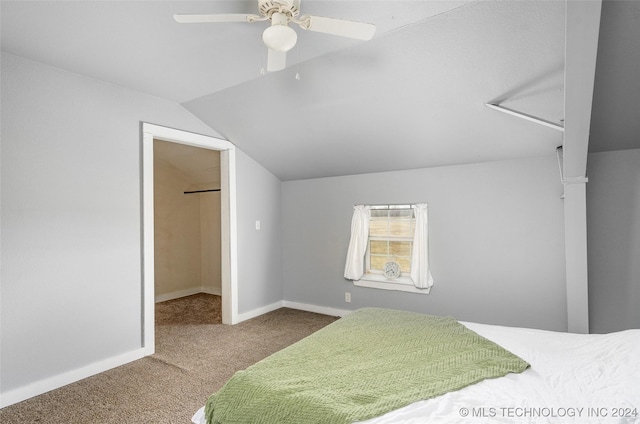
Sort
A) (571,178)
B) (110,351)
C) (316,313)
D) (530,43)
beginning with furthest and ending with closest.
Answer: (316,313) → (110,351) → (571,178) → (530,43)

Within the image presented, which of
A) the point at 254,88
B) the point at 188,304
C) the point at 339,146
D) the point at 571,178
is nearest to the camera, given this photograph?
the point at 571,178

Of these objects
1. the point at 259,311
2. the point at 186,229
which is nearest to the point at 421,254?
the point at 259,311

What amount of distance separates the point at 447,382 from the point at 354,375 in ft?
1.30

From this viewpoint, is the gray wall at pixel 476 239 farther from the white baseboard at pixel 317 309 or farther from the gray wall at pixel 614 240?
the gray wall at pixel 614 240

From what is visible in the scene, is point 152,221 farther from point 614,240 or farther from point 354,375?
point 614,240

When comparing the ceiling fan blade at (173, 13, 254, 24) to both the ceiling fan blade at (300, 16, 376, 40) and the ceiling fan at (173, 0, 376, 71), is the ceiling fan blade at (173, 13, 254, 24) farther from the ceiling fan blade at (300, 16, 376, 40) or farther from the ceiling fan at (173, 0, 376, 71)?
the ceiling fan blade at (300, 16, 376, 40)

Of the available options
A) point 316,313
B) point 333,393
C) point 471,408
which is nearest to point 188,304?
point 316,313

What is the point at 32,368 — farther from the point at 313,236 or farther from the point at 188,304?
the point at 313,236

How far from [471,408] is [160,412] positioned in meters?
1.95

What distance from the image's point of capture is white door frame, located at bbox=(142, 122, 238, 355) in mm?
3141

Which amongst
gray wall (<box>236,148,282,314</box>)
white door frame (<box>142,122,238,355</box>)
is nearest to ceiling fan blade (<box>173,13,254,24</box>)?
white door frame (<box>142,122,238,355</box>)

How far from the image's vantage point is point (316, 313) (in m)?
4.42

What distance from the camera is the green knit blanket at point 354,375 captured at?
1.29m

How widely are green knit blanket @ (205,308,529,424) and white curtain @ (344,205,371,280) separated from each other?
2.06 metres
